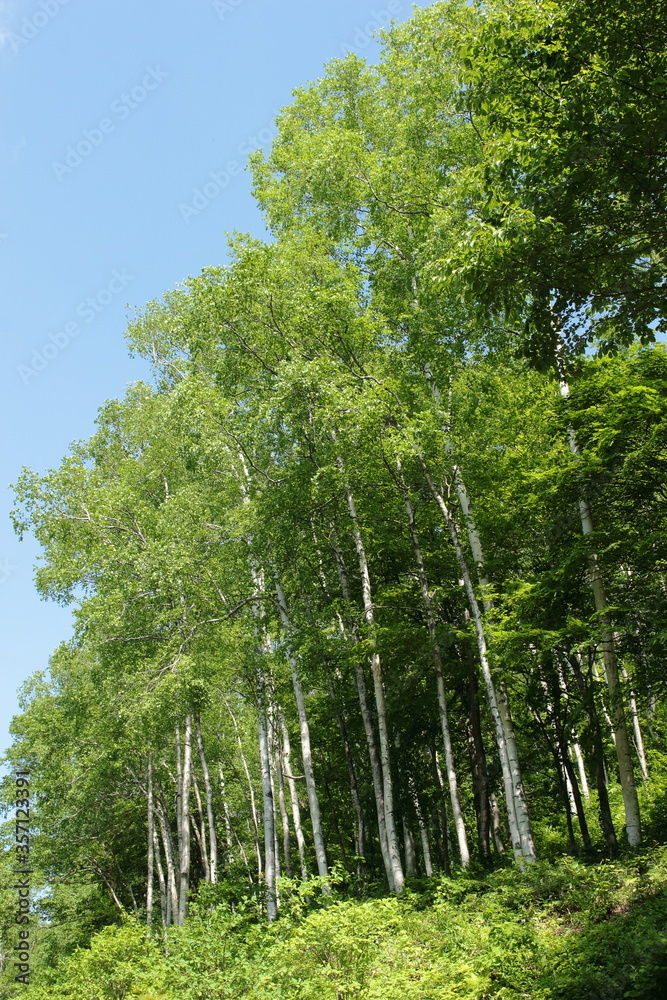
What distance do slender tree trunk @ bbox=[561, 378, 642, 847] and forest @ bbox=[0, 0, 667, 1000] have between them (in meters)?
0.07

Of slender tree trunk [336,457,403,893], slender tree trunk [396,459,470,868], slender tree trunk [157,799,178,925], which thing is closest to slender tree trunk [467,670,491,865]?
slender tree trunk [396,459,470,868]

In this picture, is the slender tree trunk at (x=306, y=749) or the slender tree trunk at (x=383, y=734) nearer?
the slender tree trunk at (x=383, y=734)

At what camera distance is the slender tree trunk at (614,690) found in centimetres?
1075

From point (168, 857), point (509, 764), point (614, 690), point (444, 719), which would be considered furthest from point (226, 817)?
point (614, 690)

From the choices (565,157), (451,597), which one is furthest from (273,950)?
(451,597)

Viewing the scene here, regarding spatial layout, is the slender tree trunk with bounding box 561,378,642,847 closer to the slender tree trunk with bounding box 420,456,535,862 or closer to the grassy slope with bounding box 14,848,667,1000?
the grassy slope with bounding box 14,848,667,1000

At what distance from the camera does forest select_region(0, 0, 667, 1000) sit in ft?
21.2

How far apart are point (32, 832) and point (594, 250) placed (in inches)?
1198

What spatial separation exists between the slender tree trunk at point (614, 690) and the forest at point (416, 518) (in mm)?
66

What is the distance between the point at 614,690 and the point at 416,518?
24.1ft

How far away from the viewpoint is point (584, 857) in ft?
42.6

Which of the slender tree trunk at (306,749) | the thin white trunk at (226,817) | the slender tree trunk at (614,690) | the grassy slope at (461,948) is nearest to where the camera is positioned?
the grassy slope at (461,948)

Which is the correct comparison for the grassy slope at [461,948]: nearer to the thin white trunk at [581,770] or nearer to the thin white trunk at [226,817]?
the thin white trunk at [581,770]

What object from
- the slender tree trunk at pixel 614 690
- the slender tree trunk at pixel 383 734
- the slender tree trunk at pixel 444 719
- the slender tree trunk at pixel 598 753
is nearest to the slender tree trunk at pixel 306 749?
the slender tree trunk at pixel 383 734
